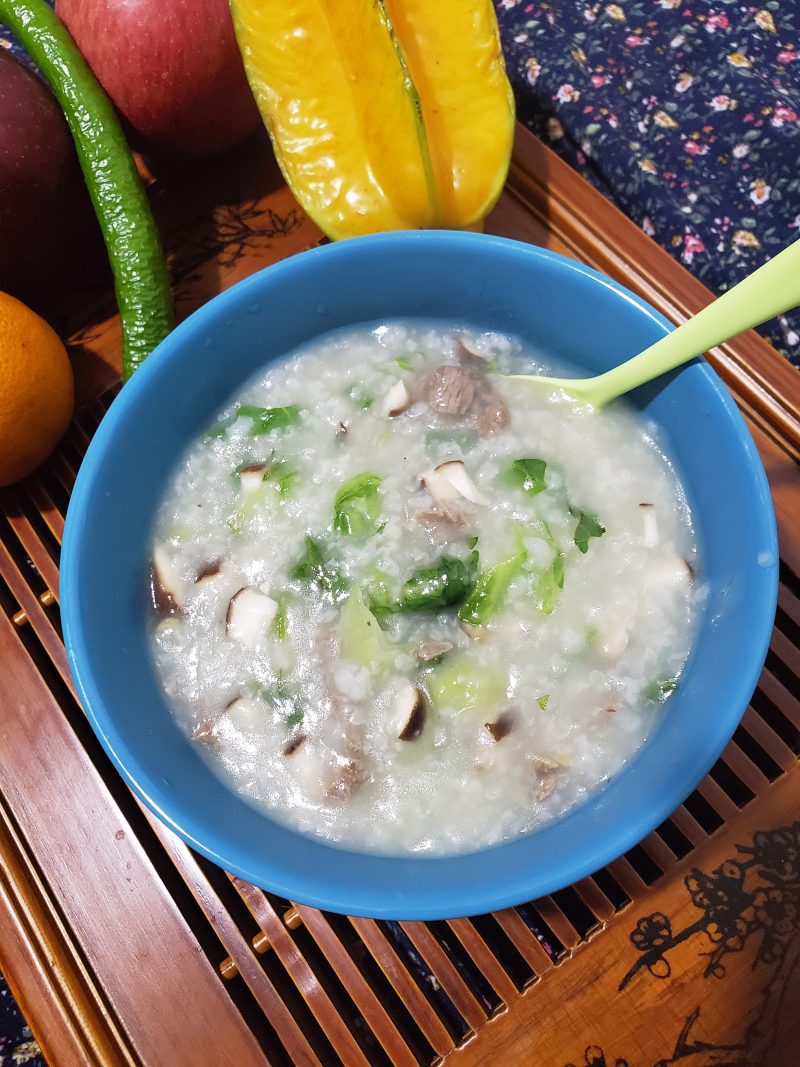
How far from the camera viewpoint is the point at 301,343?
121 cm

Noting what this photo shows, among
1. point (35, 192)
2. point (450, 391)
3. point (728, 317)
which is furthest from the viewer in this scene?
point (35, 192)

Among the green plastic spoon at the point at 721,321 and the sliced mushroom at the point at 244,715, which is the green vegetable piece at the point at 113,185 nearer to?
the sliced mushroom at the point at 244,715

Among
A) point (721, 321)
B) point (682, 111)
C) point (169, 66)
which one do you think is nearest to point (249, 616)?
point (721, 321)

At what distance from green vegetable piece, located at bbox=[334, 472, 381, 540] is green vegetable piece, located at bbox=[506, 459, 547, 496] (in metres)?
0.19

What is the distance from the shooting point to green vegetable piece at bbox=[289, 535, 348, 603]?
1085 mm

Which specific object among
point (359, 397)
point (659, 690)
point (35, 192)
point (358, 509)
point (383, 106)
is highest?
point (35, 192)

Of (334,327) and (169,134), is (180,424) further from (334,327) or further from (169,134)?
(169,134)

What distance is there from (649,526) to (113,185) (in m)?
0.96

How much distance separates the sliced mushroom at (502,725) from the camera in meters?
1.01

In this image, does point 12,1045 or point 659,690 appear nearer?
point 659,690

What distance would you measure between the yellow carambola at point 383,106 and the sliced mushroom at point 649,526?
53 centimetres

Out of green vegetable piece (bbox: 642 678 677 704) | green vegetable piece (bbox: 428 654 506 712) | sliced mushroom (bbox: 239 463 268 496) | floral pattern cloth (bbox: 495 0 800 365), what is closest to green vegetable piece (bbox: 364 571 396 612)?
green vegetable piece (bbox: 428 654 506 712)

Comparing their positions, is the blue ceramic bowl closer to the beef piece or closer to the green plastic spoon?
the green plastic spoon

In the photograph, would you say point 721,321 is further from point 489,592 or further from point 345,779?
point 345,779
